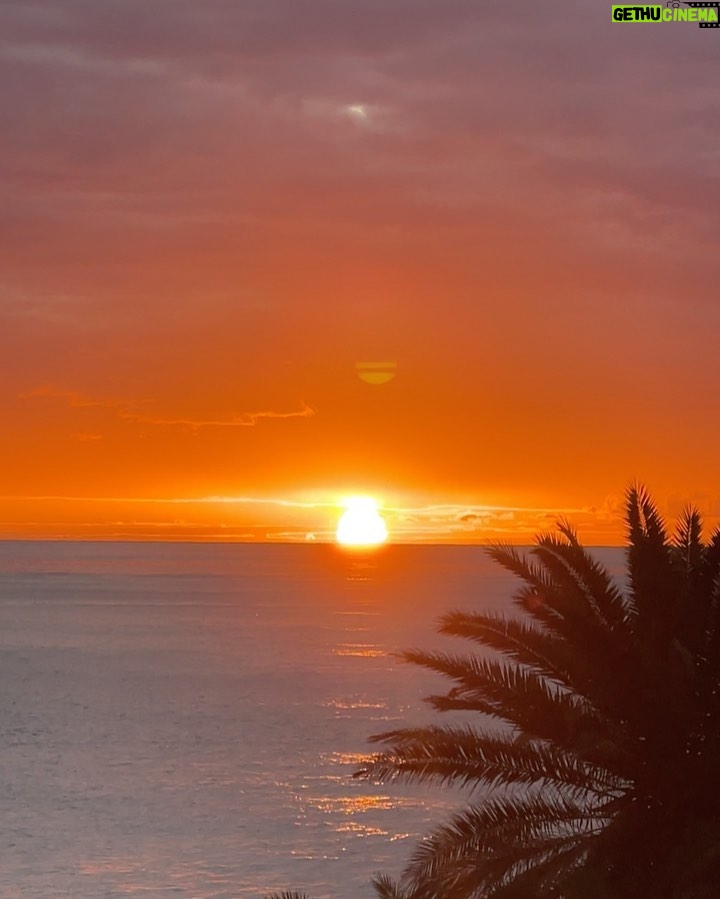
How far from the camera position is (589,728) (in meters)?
16.6

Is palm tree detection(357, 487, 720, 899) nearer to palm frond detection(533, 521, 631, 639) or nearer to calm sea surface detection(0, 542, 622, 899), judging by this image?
palm frond detection(533, 521, 631, 639)

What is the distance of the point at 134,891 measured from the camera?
123ft

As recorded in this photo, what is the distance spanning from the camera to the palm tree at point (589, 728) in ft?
52.9

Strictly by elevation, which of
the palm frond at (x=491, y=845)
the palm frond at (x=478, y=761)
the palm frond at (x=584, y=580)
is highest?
the palm frond at (x=584, y=580)

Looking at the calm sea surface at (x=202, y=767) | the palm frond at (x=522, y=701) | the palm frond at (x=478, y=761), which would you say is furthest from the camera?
the calm sea surface at (x=202, y=767)

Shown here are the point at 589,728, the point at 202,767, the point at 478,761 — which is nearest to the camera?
the point at 589,728

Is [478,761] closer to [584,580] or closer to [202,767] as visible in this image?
[584,580]

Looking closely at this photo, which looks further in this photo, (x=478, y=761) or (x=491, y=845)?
(x=478, y=761)

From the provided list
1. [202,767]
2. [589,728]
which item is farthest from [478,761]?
[202,767]

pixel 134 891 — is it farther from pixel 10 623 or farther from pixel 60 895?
pixel 10 623

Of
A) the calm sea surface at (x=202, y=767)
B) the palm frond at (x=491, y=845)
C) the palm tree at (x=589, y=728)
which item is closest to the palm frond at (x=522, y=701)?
the palm tree at (x=589, y=728)

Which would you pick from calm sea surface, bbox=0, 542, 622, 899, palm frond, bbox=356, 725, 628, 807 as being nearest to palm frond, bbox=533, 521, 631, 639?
palm frond, bbox=356, 725, 628, 807

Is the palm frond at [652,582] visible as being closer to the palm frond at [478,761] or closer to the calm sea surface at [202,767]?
the palm frond at [478,761]

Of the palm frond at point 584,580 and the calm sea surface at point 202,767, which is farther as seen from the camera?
the calm sea surface at point 202,767
